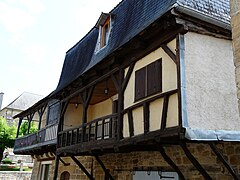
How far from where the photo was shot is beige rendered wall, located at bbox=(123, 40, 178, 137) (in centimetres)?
525

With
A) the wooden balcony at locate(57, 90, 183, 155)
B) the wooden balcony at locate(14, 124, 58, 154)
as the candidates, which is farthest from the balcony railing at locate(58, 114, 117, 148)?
the wooden balcony at locate(14, 124, 58, 154)

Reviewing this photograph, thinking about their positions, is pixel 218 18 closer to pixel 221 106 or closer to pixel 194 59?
pixel 194 59

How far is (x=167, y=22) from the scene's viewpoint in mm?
5453

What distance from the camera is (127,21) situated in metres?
7.79

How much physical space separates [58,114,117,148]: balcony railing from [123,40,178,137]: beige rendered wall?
55cm

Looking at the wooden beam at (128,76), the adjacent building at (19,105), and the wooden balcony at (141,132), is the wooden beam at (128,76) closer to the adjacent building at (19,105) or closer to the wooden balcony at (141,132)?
the wooden balcony at (141,132)

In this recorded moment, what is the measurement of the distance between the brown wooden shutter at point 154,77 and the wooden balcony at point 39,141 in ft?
18.5

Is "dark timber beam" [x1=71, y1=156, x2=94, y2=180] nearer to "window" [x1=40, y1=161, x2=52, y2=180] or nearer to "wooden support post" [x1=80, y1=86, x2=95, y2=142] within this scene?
"wooden support post" [x1=80, y1=86, x2=95, y2=142]

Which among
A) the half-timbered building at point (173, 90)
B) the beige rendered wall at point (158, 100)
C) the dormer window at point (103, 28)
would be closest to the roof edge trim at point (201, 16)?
the half-timbered building at point (173, 90)

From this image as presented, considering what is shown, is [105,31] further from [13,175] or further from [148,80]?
[13,175]

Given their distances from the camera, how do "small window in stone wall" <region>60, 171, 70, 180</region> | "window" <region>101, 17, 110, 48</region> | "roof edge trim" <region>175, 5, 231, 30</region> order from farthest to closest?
"small window in stone wall" <region>60, 171, 70, 180</region> → "window" <region>101, 17, 110, 48</region> → "roof edge trim" <region>175, 5, 231, 30</region>

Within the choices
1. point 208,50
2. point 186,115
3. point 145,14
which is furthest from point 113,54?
point 186,115

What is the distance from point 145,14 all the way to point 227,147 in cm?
370

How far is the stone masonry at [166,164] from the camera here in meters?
5.50
